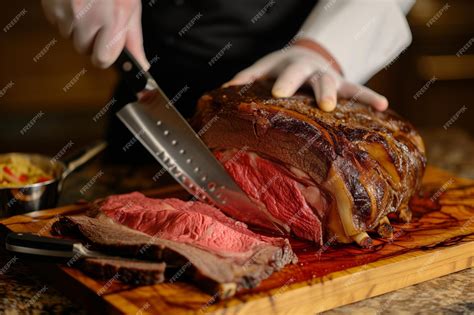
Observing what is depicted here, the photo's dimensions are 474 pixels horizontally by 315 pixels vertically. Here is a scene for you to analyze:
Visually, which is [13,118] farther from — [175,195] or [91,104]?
[175,195]

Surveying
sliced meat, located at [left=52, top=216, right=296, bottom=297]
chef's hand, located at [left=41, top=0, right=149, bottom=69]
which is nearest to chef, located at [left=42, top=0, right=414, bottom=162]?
chef's hand, located at [left=41, top=0, right=149, bottom=69]

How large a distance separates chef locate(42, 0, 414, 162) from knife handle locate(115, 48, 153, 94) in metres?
0.11

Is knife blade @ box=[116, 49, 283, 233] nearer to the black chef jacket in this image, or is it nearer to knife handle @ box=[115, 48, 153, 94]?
knife handle @ box=[115, 48, 153, 94]

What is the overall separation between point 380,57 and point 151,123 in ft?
4.15

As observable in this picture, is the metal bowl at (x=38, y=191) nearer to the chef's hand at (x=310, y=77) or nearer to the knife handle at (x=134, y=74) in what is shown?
the knife handle at (x=134, y=74)

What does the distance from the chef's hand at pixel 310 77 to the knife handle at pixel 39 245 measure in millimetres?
940

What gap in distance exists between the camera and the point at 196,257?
1.75 meters

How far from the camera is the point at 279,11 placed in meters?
3.08

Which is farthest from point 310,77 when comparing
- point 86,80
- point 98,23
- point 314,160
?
point 86,80

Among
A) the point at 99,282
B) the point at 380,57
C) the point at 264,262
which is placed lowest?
the point at 380,57

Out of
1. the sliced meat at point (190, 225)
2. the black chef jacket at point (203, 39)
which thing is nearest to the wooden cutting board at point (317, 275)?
the sliced meat at point (190, 225)

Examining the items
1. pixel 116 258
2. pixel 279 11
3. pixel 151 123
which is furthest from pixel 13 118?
pixel 116 258

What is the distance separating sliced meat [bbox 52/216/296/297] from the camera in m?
1.67

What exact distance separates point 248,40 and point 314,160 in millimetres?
1166
